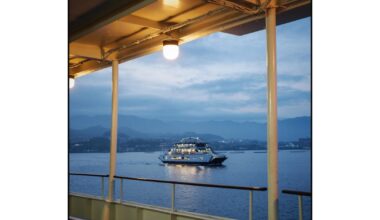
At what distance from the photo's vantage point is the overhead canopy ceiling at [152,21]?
7.83 feet

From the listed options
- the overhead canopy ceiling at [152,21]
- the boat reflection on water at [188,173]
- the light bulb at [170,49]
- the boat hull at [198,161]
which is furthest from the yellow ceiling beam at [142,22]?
the boat reflection on water at [188,173]

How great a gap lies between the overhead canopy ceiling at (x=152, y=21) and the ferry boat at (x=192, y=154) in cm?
2936

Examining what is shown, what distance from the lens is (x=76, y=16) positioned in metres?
2.91

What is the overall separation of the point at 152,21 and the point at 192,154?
3307 centimetres

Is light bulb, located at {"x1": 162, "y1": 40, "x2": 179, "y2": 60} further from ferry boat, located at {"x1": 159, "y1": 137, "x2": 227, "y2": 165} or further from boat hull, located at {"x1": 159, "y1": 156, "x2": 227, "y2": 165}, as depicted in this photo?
boat hull, located at {"x1": 159, "y1": 156, "x2": 227, "y2": 165}

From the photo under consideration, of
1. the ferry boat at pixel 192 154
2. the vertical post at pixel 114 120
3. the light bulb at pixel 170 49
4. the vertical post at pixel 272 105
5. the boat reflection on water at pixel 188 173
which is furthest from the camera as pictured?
the boat reflection on water at pixel 188 173

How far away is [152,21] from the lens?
10.2 feet

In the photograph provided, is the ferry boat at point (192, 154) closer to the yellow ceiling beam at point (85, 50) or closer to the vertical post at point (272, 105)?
the yellow ceiling beam at point (85, 50)

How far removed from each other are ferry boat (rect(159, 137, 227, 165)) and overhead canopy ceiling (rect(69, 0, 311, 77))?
29360 mm
